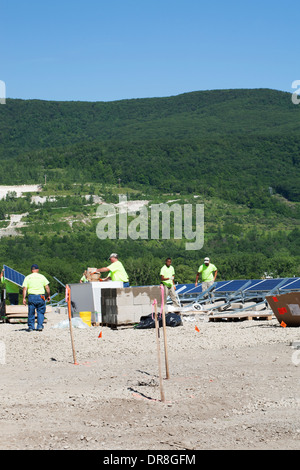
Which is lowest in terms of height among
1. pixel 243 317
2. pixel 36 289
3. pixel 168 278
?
pixel 243 317

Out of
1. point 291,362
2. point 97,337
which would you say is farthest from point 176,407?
point 97,337

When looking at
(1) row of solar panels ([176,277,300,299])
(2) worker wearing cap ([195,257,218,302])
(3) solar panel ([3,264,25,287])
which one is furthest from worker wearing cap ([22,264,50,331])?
(1) row of solar panels ([176,277,300,299])

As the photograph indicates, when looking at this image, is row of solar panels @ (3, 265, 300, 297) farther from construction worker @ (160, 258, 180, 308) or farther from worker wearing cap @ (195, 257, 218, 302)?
construction worker @ (160, 258, 180, 308)

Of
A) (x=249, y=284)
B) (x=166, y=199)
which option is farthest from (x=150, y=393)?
(x=166, y=199)

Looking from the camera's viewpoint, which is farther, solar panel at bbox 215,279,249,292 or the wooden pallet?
solar panel at bbox 215,279,249,292

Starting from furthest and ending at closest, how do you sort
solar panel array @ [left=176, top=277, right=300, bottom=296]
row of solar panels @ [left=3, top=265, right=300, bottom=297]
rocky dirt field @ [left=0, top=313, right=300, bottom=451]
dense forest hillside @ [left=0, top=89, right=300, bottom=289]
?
1. dense forest hillside @ [left=0, top=89, right=300, bottom=289]
2. solar panel array @ [left=176, top=277, right=300, bottom=296]
3. row of solar panels @ [left=3, top=265, right=300, bottom=297]
4. rocky dirt field @ [left=0, top=313, right=300, bottom=451]

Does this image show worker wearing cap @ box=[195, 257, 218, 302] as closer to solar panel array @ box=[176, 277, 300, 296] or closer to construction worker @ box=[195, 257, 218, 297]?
construction worker @ box=[195, 257, 218, 297]

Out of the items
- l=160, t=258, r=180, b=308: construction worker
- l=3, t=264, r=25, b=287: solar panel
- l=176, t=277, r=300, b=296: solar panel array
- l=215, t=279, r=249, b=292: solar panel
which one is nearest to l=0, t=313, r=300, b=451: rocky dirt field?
l=160, t=258, r=180, b=308: construction worker

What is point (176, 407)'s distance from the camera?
7.57m

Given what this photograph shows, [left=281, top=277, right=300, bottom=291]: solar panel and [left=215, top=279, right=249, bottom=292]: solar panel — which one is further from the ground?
[left=281, top=277, right=300, bottom=291]: solar panel

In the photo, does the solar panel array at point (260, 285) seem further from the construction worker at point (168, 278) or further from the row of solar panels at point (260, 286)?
the construction worker at point (168, 278)

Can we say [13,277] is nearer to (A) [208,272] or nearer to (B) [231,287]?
(A) [208,272]

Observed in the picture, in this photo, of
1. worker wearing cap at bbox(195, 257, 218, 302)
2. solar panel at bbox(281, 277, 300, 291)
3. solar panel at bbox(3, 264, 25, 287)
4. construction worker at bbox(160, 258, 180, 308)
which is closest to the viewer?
construction worker at bbox(160, 258, 180, 308)
